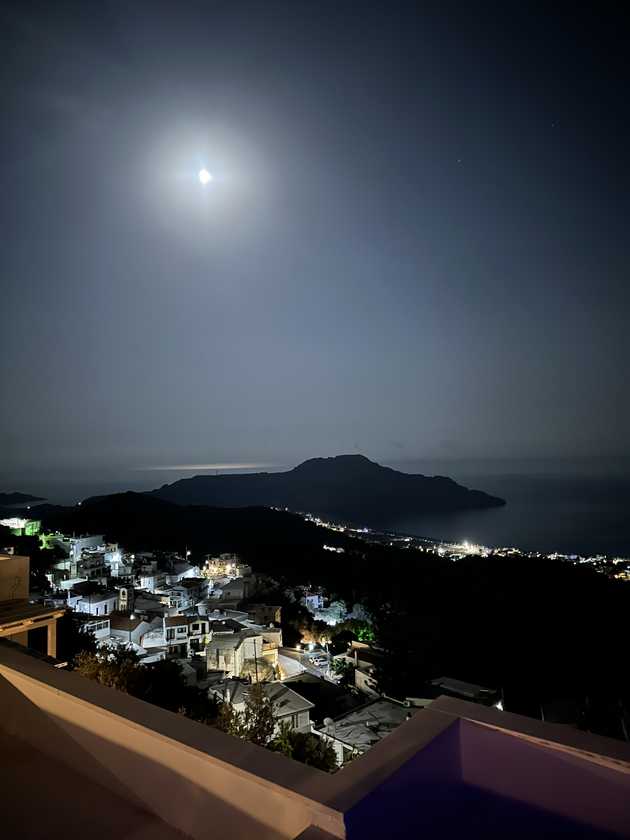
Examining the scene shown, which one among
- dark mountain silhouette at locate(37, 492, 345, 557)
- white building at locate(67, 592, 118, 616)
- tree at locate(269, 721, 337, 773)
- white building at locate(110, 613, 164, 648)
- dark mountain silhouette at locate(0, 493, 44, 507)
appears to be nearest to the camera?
tree at locate(269, 721, 337, 773)

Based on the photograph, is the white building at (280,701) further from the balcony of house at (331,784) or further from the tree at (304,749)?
the balcony of house at (331,784)

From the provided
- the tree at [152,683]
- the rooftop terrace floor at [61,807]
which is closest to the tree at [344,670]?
the tree at [152,683]

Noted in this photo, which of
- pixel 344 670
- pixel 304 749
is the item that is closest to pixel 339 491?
pixel 344 670

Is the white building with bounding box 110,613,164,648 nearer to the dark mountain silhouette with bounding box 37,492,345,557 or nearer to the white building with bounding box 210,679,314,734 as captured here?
the white building with bounding box 210,679,314,734

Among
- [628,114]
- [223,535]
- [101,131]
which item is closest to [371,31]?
[101,131]

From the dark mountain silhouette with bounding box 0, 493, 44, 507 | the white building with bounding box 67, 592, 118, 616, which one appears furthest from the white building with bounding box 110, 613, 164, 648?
the dark mountain silhouette with bounding box 0, 493, 44, 507
